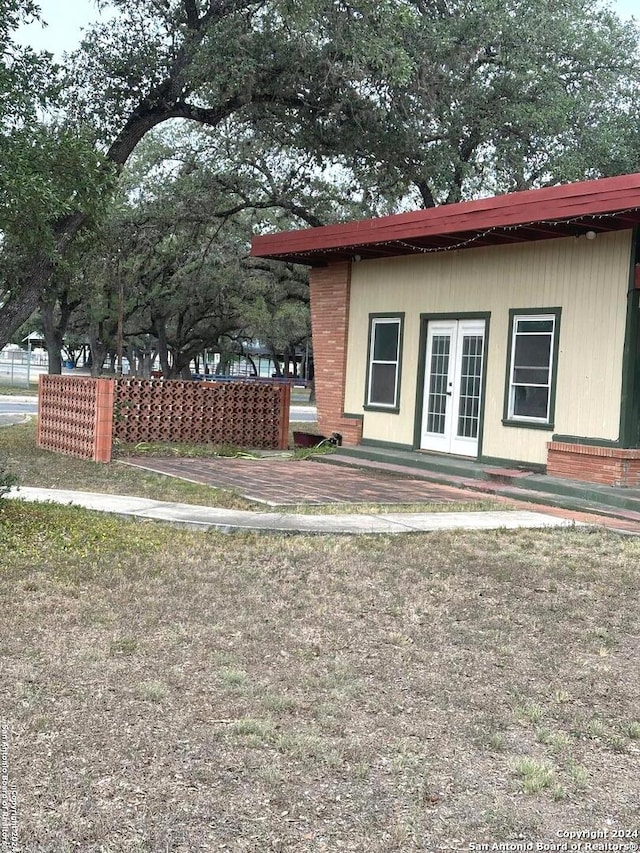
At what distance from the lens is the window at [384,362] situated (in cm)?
1597

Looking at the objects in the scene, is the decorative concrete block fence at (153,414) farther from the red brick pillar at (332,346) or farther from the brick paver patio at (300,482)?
the red brick pillar at (332,346)

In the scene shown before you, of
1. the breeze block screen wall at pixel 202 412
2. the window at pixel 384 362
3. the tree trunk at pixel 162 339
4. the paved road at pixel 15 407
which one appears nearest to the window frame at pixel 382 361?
the window at pixel 384 362

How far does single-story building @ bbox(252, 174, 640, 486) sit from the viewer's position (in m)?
12.1

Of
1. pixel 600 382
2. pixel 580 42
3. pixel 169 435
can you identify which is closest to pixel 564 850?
pixel 600 382

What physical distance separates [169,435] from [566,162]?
9371mm

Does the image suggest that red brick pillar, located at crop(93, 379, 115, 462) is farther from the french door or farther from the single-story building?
the french door

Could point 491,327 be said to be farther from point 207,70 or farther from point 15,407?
point 15,407

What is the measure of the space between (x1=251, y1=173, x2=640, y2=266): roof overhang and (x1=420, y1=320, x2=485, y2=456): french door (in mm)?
1336

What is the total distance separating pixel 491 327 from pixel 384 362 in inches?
103

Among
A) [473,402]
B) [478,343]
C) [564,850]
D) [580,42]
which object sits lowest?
[564,850]

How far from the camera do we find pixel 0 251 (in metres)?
17.4

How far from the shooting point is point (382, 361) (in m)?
16.3

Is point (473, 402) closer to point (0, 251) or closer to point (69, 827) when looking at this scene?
point (0, 251)

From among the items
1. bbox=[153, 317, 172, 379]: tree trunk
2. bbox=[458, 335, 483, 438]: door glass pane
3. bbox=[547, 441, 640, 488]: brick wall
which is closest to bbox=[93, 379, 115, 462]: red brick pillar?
bbox=[458, 335, 483, 438]: door glass pane
